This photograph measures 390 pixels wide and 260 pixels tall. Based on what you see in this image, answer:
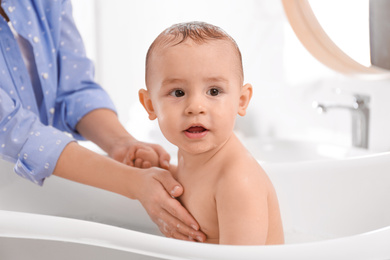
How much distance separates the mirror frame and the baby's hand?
932mm

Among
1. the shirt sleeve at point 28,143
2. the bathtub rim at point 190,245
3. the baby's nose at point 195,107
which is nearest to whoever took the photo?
the bathtub rim at point 190,245

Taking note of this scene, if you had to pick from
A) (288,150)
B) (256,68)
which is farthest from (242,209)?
(256,68)

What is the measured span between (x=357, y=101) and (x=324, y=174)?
0.56 meters

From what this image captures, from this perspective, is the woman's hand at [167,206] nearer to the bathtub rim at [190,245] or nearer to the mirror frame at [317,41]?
the bathtub rim at [190,245]

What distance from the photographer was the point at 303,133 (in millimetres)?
2451

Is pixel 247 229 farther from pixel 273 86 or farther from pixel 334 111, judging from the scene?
pixel 273 86

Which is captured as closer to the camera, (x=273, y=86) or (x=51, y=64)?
(x=51, y=64)

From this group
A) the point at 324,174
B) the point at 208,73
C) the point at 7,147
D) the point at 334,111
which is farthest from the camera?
the point at 334,111

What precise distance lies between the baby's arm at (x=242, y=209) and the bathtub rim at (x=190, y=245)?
17 centimetres

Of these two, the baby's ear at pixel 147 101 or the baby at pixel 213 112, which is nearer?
the baby at pixel 213 112

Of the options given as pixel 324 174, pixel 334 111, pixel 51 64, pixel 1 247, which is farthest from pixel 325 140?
pixel 1 247

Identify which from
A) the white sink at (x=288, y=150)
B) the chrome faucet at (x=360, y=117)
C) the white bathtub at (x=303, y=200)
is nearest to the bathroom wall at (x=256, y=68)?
the chrome faucet at (x=360, y=117)

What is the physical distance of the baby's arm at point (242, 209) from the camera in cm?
87

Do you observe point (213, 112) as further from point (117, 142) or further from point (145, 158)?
point (117, 142)
